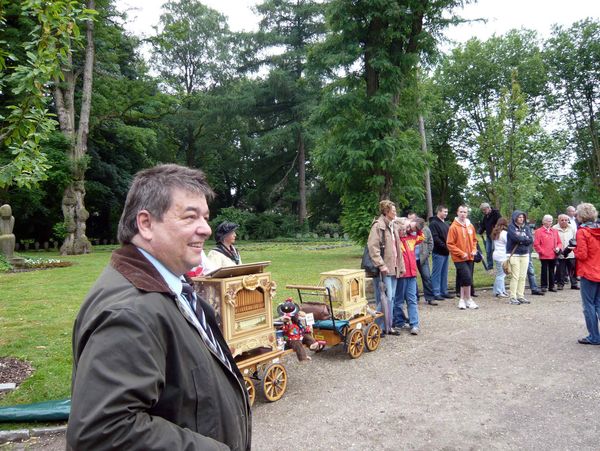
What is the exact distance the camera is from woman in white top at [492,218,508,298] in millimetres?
10758

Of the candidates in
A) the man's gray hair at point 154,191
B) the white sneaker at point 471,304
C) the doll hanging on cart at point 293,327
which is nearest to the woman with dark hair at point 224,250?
the doll hanging on cart at point 293,327

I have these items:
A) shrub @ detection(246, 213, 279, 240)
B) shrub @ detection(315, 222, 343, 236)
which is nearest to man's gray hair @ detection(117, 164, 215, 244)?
shrub @ detection(246, 213, 279, 240)

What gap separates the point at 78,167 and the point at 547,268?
22.1m

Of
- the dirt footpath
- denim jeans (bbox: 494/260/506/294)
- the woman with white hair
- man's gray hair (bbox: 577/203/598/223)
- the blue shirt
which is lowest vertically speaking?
the dirt footpath

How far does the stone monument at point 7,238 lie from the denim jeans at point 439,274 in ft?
51.8

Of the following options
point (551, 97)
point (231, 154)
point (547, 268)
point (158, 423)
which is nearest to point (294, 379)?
point (158, 423)

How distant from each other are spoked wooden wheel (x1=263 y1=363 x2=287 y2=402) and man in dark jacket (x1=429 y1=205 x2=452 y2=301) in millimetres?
6564

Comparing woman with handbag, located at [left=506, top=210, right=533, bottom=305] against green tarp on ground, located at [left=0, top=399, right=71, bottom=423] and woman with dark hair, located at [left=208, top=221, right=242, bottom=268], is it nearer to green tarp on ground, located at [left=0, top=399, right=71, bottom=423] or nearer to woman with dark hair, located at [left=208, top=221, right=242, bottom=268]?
woman with dark hair, located at [left=208, top=221, right=242, bottom=268]

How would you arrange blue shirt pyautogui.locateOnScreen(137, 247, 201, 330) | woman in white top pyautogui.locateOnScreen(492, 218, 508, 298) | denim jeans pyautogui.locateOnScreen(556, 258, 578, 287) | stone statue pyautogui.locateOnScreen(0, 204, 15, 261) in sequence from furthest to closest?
stone statue pyautogui.locateOnScreen(0, 204, 15, 261)
denim jeans pyautogui.locateOnScreen(556, 258, 578, 287)
woman in white top pyautogui.locateOnScreen(492, 218, 508, 298)
blue shirt pyautogui.locateOnScreen(137, 247, 201, 330)

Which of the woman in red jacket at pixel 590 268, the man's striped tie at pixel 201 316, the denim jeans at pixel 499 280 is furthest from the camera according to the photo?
the denim jeans at pixel 499 280

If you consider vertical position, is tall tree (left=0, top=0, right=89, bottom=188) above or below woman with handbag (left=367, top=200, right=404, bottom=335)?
above

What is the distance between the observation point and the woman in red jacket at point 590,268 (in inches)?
268

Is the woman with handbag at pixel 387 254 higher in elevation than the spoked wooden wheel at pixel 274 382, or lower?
higher

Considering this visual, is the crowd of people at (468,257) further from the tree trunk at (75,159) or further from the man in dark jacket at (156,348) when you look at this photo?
the tree trunk at (75,159)
